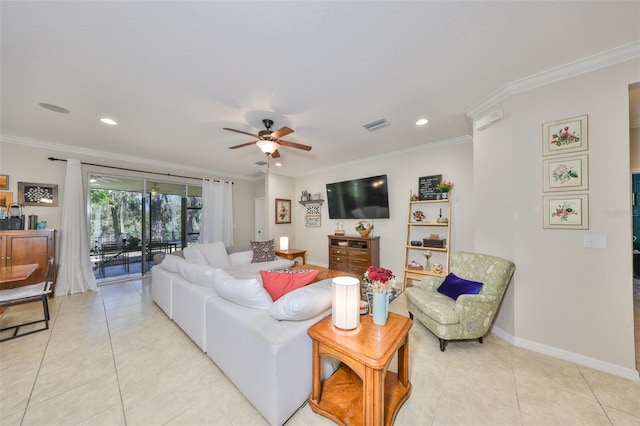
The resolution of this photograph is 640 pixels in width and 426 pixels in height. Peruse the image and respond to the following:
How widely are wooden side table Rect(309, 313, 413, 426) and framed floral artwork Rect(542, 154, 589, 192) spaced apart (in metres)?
1.97

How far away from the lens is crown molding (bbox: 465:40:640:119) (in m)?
1.80

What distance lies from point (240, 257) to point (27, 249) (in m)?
3.06

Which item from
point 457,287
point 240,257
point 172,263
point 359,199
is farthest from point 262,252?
point 457,287

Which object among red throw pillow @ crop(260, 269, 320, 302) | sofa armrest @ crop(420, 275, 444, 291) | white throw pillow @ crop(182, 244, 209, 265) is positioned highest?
red throw pillow @ crop(260, 269, 320, 302)

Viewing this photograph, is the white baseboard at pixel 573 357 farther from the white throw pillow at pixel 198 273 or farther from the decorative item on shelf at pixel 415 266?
the white throw pillow at pixel 198 273

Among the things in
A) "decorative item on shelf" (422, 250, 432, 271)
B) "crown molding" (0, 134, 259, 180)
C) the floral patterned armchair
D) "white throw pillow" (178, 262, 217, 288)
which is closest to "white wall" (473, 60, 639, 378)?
the floral patterned armchair

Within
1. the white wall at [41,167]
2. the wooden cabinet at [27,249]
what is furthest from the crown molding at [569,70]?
the wooden cabinet at [27,249]

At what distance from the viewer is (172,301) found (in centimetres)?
271

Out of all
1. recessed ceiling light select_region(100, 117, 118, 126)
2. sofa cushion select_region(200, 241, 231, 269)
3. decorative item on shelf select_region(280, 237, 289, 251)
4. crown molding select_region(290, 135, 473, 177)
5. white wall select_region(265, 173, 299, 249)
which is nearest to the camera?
recessed ceiling light select_region(100, 117, 118, 126)

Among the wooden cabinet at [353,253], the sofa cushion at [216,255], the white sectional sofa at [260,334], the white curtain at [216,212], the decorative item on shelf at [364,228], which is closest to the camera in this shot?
the white sectional sofa at [260,334]

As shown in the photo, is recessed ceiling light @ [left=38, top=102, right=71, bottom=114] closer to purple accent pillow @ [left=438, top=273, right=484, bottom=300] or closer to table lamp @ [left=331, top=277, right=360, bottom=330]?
table lamp @ [left=331, top=277, right=360, bottom=330]

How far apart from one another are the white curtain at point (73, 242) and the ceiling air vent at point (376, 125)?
5198 millimetres

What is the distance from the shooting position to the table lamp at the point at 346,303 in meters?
1.44

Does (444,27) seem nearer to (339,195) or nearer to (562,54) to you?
(562,54)
